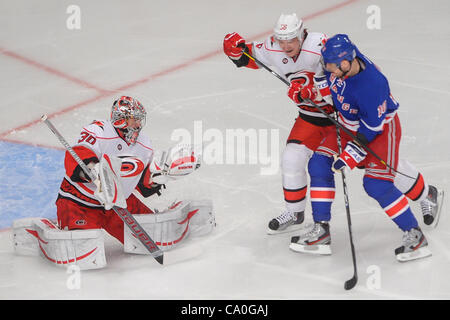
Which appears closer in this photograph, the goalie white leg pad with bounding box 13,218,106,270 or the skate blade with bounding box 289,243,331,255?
the goalie white leg pad with bounding box 13,218,106,270

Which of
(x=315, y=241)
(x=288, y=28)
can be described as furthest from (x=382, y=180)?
(x=288, y=28)

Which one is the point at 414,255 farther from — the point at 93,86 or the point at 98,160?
the point at 93,86

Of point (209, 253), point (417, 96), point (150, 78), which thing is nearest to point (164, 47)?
point (150, 78)

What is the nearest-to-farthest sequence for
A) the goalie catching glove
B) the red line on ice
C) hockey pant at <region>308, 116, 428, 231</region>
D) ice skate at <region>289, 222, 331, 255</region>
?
hockey pant at <region>308, 116, 428, 231</region> < the goalie catching glove < ice skate at <region>289, 222, 331, 255</region> < the red line on ice

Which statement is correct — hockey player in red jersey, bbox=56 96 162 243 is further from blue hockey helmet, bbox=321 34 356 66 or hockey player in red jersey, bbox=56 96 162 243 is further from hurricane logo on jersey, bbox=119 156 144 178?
blue hockey helmet, bbox=321 34 356 66

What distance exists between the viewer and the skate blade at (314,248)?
399 centimetres

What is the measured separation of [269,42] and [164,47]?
266 cm

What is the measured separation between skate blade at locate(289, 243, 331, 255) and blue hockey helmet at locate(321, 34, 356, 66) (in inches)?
35.5

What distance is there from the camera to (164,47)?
6668 millimetres

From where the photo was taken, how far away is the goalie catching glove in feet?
12.8

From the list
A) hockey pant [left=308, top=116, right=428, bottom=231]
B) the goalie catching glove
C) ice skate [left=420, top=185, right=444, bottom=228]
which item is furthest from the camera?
ice skate [left=420, top=185, right=444, bottom=228]

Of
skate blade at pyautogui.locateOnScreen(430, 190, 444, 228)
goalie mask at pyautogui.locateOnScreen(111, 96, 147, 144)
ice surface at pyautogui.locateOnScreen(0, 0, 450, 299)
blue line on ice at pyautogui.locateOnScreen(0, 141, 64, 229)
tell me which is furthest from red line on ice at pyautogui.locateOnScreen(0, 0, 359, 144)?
skate blade at pyautogui.locateOnScreen(430, 190, 444, 228)

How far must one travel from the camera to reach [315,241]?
Result: 4012mm

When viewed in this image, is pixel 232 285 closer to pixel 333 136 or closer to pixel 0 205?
pixel 333 136
